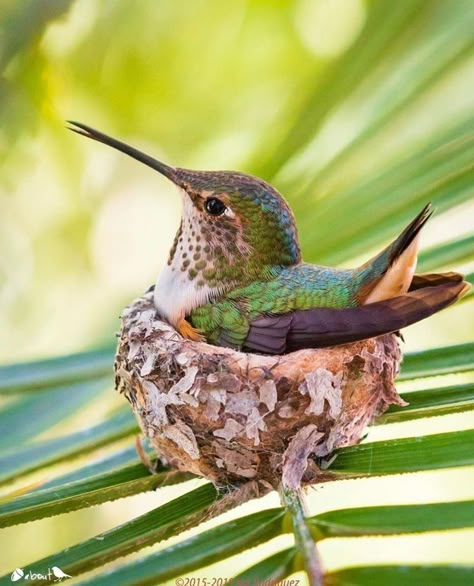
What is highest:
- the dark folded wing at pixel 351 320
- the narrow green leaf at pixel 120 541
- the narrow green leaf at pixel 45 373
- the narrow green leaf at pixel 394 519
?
the narrow green leaf at pixel 45 373

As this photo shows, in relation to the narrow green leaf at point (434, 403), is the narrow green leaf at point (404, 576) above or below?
below

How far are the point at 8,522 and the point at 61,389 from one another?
95 cm

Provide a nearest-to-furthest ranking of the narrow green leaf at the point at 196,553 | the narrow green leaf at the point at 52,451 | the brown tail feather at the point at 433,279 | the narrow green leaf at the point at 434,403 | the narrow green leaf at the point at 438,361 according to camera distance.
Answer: the narrow green leaf at the point at 196,553 → the narrow green leaf at the point at 434,403 → the narrow green leaf at the point at 438,361 → the brown tail feather at the point at 433,279 → the narrow green leaf at the point at 52,451

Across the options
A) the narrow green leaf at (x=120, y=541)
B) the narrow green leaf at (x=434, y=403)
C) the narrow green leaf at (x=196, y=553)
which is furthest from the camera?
the narrow green leaf at (x=434, y=403)

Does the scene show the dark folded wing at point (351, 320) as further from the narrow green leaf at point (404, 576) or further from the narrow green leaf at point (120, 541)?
the narrow green leaf at point (404, 576)

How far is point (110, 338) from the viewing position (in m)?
3.21

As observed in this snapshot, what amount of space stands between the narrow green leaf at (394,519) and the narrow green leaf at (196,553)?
0.11m

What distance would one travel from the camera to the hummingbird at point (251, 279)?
2369 millimetres

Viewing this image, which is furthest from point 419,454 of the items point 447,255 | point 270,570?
point 447,255

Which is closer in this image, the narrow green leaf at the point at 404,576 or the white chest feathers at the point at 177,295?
the narrow green leaf at the point at 404,576

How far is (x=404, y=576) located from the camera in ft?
3.85

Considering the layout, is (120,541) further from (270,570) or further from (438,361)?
(438,361)

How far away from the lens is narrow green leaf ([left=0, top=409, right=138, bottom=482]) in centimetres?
231

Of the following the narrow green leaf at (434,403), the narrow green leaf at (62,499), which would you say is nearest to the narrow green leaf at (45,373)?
the narrow green leaf at (62,499)
